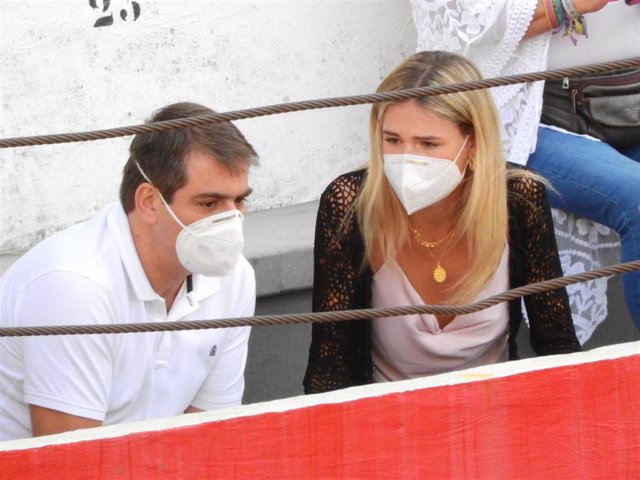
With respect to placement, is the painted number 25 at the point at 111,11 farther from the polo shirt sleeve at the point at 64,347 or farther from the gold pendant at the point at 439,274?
the polo shirt sleeve at the point at 64,347

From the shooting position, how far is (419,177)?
280cm

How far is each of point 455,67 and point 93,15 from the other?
124cm

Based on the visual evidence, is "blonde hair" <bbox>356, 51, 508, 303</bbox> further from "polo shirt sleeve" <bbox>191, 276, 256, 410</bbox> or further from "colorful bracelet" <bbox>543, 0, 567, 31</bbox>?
"colorful bracelet" <bbox>543, 0, 567, 31</bbox>

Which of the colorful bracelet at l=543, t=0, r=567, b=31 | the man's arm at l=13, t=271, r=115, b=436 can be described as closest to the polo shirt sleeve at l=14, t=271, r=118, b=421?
the man's arm at l=13, t=271, r=115, b=436

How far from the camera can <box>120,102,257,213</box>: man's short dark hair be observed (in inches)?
104

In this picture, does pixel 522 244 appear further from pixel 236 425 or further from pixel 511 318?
pixel 236 425

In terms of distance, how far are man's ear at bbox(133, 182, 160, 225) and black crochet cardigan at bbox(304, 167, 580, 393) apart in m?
0.44

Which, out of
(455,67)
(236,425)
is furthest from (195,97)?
(236,425)

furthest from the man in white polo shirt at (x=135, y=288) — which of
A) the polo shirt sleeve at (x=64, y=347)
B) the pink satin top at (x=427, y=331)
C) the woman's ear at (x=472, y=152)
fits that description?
the woman's ear at (x=472, y=152)

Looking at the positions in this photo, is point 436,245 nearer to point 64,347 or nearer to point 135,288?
point 135,288

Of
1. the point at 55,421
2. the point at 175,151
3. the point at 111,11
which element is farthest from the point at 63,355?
the point at 111,11

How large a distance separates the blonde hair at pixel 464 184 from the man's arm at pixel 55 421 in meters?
0.76

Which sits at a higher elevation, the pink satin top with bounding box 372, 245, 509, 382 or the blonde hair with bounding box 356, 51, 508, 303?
the blonde hair with bounding box 356, 51, 508, 303

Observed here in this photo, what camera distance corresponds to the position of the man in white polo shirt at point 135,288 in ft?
8.21
